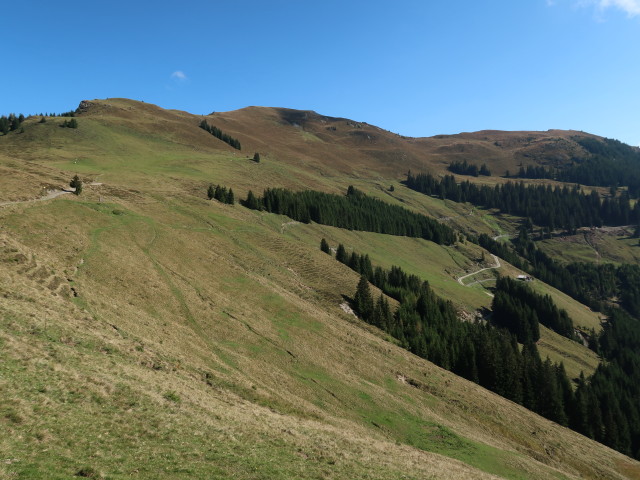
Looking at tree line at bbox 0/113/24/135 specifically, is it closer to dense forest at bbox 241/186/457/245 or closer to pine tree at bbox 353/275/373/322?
dense forest at bbox 241/186/457/245

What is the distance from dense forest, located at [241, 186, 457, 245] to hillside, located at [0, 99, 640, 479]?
104 ft

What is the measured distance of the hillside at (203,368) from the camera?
16906 millimetres

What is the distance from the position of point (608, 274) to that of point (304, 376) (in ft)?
719

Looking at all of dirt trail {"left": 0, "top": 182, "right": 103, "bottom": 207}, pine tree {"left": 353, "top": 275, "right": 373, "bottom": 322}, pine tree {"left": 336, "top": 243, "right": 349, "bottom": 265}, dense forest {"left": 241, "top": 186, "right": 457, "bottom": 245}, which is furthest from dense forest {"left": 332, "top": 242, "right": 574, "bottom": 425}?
dense forest {"left": 241, "top": 186, "right": 457, "bottom": 245}

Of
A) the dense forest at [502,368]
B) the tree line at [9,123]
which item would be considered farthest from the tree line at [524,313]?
the tree line at [9,123]

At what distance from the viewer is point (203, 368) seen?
30.5 m

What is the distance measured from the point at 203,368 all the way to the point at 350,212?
386ft

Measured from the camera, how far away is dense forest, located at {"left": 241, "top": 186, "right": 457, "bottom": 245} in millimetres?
117562

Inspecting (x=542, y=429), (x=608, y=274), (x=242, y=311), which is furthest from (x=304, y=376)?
(x=608, y=274)

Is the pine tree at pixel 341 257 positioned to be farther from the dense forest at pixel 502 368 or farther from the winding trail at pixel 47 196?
the winding trail at pixel 47 196

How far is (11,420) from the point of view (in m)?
15.0

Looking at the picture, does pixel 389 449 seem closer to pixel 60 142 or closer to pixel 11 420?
pixel 11 420

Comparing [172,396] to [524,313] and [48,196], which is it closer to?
[48,196]

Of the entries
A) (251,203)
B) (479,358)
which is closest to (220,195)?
(251,203)
